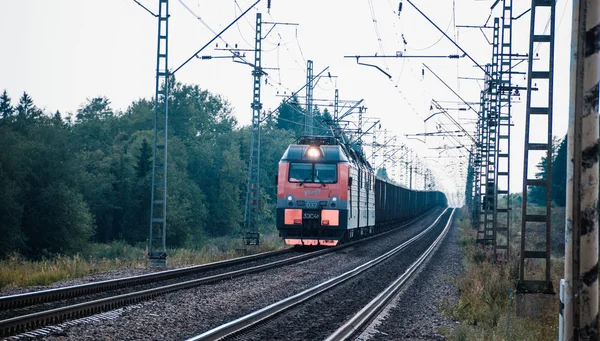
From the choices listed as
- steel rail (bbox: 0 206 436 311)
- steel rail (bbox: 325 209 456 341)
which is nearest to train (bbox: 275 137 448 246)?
steel rail (bbox: 0 206 436 311)

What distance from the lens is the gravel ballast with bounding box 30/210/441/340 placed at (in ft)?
31.6

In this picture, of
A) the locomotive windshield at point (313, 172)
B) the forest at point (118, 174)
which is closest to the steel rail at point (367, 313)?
the locomotive windshield at point (313, 172)

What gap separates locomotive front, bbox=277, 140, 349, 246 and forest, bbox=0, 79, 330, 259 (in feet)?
14.3

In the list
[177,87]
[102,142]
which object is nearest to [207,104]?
[177,87]

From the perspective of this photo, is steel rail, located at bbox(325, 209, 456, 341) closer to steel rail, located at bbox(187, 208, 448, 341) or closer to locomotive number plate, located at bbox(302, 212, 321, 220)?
steel rail, located at bbox(187, 208, 448, 341)

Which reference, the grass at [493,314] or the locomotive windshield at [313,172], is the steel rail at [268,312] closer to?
the grass at [493,314]

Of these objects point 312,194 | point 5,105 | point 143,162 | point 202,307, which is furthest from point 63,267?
point 5,105

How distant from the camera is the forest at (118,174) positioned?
47.1 meters

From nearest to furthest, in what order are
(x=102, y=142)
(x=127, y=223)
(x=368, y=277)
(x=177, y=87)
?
(x=368, y=277) → (x=127, y=223) → (x=102, y=142) → (x=177, y=87)

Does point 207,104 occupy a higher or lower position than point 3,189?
higher

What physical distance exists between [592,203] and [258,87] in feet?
73.6

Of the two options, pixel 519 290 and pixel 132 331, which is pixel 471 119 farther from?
pixel 132 331

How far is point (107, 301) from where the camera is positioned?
38.0 ft

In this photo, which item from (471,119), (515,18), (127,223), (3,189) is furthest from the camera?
(127,223)
